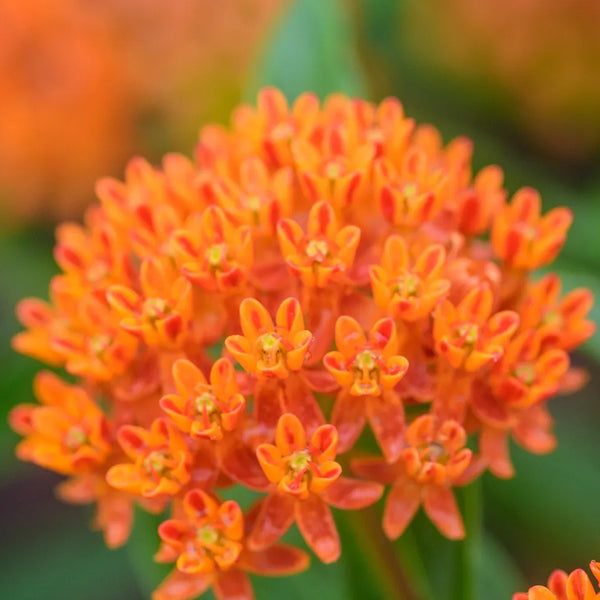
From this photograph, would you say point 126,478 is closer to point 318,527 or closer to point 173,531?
point 173,531

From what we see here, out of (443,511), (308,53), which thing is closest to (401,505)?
(443,511)

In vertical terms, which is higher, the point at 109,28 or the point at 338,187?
the point at 109,28

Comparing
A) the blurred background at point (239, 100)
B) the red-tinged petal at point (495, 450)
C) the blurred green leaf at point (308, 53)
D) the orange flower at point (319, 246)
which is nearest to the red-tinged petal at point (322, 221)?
the orange flower at point (319, 246)

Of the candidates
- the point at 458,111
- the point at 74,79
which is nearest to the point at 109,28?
the point at 74,79

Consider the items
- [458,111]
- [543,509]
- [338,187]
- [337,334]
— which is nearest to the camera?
[337,334]

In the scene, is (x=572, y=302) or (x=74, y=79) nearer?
(x=572, y=302)

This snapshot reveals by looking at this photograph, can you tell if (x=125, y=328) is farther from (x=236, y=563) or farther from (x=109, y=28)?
(x=109, y=28)
